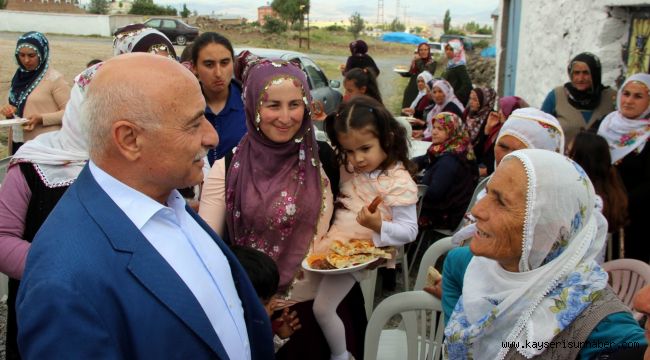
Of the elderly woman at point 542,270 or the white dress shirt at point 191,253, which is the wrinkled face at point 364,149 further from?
the white dress shirt at point 191,253

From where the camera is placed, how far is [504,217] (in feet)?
5.49

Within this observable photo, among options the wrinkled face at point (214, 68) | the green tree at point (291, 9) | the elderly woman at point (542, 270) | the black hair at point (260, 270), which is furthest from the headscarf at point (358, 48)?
the green tree at point (291, 9)

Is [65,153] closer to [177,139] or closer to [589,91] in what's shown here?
[177,139]

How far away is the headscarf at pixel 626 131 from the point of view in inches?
149

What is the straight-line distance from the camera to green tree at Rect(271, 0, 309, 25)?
41.0m

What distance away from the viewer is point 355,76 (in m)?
5.84

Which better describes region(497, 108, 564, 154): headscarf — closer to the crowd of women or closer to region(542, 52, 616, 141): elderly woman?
the crowd of women

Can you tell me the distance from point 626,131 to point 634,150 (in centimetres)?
22

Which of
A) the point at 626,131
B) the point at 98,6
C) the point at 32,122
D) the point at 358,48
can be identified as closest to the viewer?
the point at 626,131

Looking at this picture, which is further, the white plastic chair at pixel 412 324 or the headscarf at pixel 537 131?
the headscarf at pixel 537 131

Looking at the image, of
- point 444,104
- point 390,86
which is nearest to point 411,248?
point 444,104

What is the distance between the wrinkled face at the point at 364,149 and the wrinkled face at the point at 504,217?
2.27 ft

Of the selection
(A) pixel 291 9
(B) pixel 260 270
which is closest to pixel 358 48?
(B) pixel 260 270

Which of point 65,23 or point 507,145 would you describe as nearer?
point 507,145
